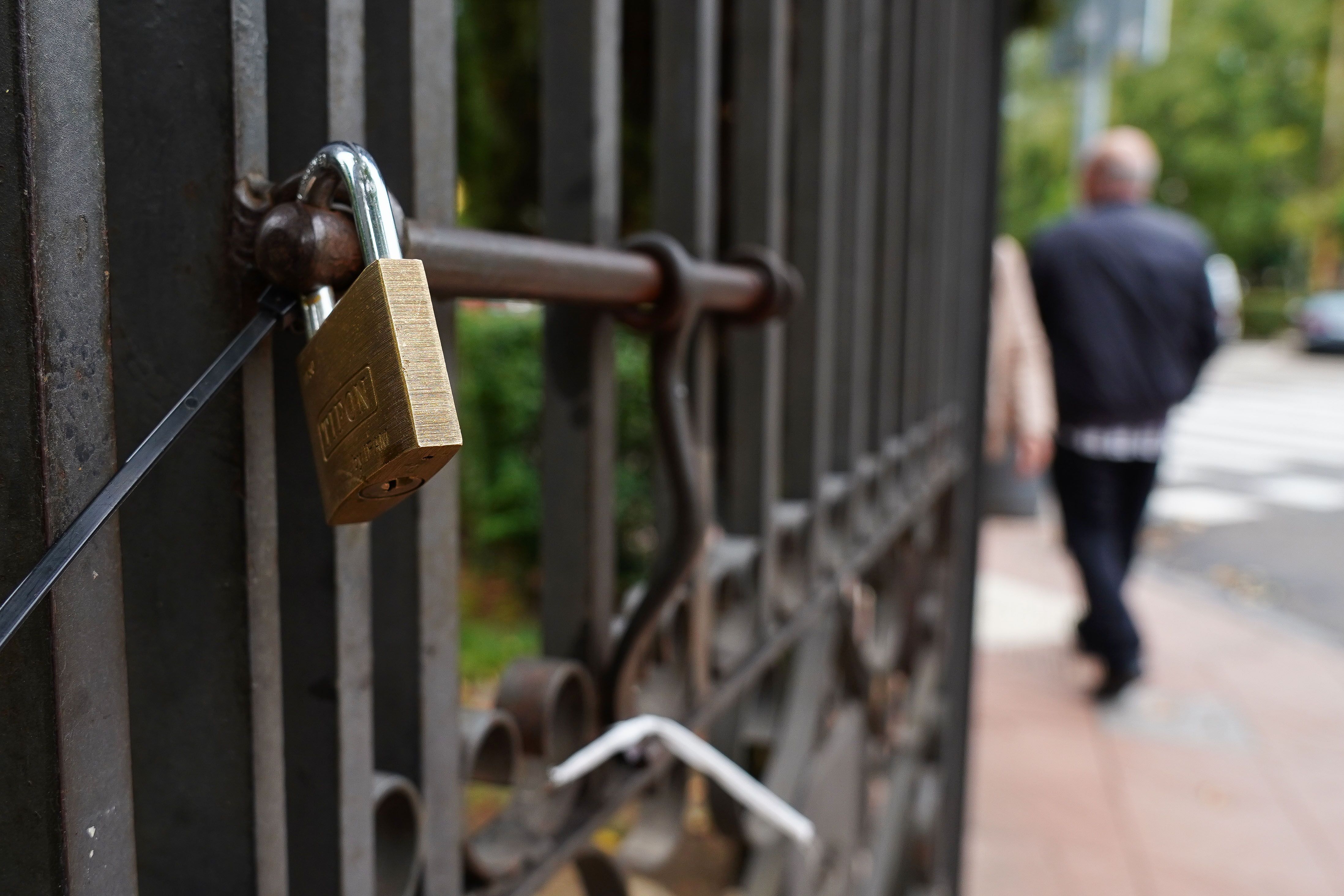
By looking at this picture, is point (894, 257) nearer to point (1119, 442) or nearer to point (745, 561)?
point (745, 561)

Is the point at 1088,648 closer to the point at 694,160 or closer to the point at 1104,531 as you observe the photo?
the point at 1104,531

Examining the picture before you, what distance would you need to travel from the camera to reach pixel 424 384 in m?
0.42

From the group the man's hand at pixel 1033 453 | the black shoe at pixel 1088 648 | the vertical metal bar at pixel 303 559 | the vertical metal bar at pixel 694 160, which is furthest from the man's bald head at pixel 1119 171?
the vertical metal bar at pixel 303 559

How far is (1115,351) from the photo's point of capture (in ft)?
15.1

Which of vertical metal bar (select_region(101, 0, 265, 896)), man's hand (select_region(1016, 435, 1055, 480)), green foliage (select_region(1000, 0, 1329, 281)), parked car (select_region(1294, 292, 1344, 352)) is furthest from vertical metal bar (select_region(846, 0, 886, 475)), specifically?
green foliage (select_region(1000, 0, 1329, 281))

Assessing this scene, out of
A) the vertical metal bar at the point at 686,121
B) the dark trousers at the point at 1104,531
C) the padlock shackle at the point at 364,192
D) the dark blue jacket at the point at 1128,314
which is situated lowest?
the dark trousers at the point at 1104,531

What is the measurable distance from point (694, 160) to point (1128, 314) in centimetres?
400

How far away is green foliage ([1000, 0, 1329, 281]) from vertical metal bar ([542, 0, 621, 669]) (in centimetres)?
2833

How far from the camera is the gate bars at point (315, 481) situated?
451 millimetres

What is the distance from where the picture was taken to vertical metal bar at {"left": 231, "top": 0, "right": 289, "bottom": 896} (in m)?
0.52

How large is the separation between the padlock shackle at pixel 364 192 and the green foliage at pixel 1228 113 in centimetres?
2874

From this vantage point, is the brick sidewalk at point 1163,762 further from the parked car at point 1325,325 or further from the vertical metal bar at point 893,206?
the parked car at point 1325,325

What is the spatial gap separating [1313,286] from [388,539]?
119ft

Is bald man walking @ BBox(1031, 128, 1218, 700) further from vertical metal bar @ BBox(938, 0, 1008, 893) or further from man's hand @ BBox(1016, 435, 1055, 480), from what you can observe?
vertical metal bar @ BBox(938, 0, 1008, 893)
